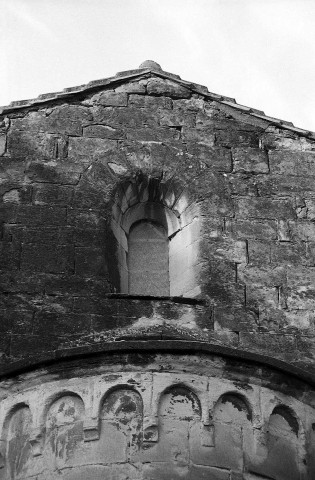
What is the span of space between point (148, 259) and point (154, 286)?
0.30 meters

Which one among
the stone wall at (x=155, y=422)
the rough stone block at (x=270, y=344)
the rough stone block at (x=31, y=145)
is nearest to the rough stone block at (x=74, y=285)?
the rough stone block at (x=270, y=344)

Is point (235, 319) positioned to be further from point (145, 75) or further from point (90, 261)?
point (145, 75)

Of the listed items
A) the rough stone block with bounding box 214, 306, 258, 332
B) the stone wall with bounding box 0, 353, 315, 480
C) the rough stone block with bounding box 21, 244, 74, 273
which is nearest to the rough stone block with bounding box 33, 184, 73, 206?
the rough stone block with bounding box 21, 244, 74, 273

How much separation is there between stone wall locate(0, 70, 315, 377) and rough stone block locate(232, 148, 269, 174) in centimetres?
1

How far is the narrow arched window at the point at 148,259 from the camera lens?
469 inches

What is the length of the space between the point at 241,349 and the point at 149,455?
1.65 metres

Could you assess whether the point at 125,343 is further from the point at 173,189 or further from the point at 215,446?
the point at 173,189

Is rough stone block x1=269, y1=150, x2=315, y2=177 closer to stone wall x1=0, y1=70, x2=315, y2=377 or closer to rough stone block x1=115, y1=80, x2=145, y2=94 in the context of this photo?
stone wall x1=0, y1=70, x2=315, y2=377

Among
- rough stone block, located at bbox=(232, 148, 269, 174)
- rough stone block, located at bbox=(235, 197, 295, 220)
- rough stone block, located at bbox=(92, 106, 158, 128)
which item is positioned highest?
rough stone block, located at bbox=(92, 106, 158, 128)

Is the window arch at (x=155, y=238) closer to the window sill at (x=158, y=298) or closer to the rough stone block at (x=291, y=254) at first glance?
the window sill at (x=158, y=298)

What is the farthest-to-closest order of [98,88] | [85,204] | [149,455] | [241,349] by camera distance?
1. [98,88]
2. [85,204]
3. [241,349]
4. [149,455]

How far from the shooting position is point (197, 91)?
13.1m

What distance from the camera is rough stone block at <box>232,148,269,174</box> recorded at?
12.6 meters

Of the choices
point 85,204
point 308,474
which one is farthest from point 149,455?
point 85,204
